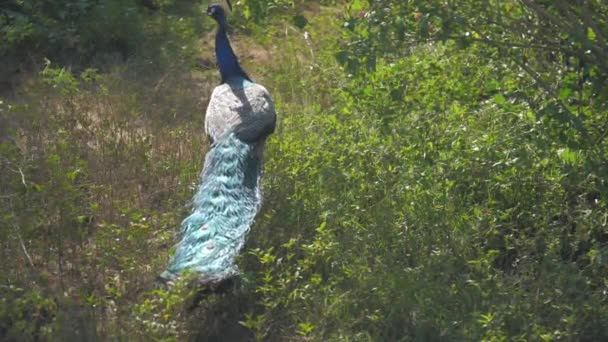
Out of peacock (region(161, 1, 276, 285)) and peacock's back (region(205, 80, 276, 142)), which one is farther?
peacock's back (region(205, 80, 276, 142))

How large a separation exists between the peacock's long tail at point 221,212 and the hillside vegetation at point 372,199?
0.15m

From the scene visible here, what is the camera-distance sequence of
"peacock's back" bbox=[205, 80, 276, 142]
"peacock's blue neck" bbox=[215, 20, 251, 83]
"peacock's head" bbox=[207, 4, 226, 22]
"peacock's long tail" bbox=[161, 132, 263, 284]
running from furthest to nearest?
1. "peacock's head" bbox=[207, 4, 226, 22]
2. "peacock's blue neck" bbox=[215, 20, 251, 83]
3. "peacock's back" bbox=[205, 80, 276, 142]
4. "peacock's long tail" bbox=[161, 132, 263, 284]

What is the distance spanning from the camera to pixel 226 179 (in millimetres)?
5609

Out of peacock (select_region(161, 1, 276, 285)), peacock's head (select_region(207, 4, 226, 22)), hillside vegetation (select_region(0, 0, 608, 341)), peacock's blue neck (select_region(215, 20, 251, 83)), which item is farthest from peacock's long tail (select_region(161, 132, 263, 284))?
peacock's head (select_region(207, 4, 226, 22))

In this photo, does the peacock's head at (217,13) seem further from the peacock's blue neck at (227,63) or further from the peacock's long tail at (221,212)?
the peacock's long tail at (221,212)

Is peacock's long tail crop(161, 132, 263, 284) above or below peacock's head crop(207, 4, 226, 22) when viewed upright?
below

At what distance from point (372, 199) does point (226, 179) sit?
849 mm

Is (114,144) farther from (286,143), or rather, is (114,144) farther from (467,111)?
(467,111)

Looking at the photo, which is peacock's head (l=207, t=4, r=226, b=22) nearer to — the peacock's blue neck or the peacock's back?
the peacock's blue neck

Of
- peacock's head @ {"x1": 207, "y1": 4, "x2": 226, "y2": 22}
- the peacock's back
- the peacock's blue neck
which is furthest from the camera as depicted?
peacock's head @ {"x1": 207, "y1": 4, "x2": 226, "y2": 22}

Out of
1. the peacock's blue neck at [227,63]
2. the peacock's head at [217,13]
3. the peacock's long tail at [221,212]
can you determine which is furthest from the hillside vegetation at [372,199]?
the peacock's head at [217,13]

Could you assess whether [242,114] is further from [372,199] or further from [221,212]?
[221,212]

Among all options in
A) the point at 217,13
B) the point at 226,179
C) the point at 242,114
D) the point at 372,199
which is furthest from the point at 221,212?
the point at 217,13

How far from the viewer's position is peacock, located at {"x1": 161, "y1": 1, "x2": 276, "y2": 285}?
4824mm
